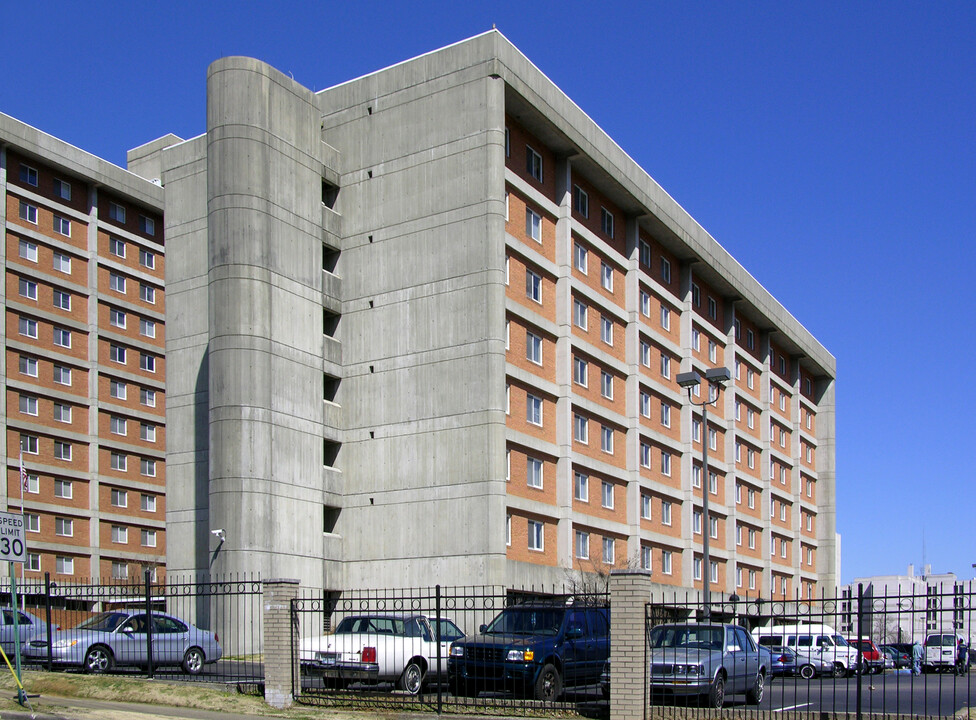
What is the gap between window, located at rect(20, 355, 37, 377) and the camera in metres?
64.1

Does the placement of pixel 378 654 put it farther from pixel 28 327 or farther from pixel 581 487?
pixel 28 327

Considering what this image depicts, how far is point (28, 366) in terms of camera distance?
211 ft

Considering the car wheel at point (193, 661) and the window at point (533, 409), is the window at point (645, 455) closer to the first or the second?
Answer: the window at point (533, 409)

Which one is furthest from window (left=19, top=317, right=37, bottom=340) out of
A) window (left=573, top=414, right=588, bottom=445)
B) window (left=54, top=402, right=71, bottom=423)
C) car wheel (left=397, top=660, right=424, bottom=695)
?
car wheel (left=397, top=660, right=424, bottom=695)

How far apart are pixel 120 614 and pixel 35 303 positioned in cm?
4290

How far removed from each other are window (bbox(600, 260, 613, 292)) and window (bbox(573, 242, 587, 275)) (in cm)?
211

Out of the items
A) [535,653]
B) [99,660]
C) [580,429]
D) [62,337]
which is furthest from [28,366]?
[535,653]

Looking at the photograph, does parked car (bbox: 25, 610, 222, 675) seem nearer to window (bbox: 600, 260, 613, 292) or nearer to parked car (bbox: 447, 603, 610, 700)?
parked car (bbox: 447, 603, 610, 700)

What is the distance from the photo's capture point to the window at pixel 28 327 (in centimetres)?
6419

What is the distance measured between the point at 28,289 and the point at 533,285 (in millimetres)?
31469

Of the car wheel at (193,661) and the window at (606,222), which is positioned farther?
the window at (606,222)

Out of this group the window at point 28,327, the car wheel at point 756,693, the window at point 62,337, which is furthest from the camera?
the window at point 62,337

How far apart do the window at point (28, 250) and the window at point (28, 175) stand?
3402 millimetres

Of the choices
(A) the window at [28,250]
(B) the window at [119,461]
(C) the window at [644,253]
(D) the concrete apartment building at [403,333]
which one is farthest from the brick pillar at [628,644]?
(B) the window at [119,461]
